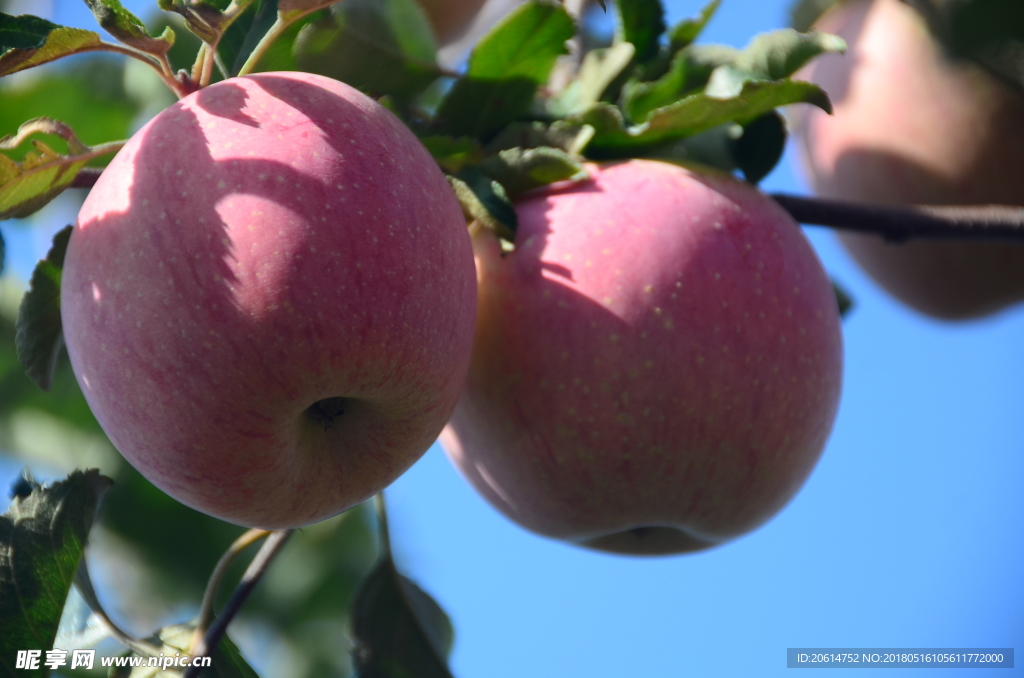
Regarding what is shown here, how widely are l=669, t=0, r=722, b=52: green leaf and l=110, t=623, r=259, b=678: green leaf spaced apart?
3.24 ft

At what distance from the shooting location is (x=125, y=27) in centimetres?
86

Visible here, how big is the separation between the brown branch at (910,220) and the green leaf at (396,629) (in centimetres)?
76

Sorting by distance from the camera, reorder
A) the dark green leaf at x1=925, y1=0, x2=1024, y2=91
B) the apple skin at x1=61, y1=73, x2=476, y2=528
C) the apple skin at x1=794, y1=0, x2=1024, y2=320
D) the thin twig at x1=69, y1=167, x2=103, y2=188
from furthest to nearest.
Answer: the apple skin at x1=794, y1=0, x2=1024, y2=320
the thin twig at x1=69, y1=167, x2=103, y2=188
the apple skin at x1=61, y1=73, x2=476, y2=528
the dark green leaf at x1=925, y1=0, x2=1024, y2=91

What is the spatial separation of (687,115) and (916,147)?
2.17 feet

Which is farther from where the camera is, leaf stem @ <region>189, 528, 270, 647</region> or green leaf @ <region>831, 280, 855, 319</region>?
green leaf @ <region>831, 280, 855, 319</region>

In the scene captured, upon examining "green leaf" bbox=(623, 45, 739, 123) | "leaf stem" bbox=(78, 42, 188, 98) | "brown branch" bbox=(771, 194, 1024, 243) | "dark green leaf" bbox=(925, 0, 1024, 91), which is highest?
"dark green leaf" bbox=(925, 0, 1024, 91)

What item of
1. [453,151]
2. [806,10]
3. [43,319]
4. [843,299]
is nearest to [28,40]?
[43,319]

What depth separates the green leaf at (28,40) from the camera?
0.84 metres

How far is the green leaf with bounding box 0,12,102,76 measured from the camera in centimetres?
84

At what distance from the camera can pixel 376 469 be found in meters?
0.91

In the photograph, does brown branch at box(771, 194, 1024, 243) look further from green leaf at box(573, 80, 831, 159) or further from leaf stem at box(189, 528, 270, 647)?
leaf stem at box(189, 528, 270, 647)

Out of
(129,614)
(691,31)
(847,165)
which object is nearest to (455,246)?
(691,31)

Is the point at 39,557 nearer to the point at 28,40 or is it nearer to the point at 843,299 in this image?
the point at 28,40

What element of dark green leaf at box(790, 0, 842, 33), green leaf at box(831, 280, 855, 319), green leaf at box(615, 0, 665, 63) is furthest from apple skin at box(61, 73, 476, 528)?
dark green leaf at box(790, 0, 842, 33)
